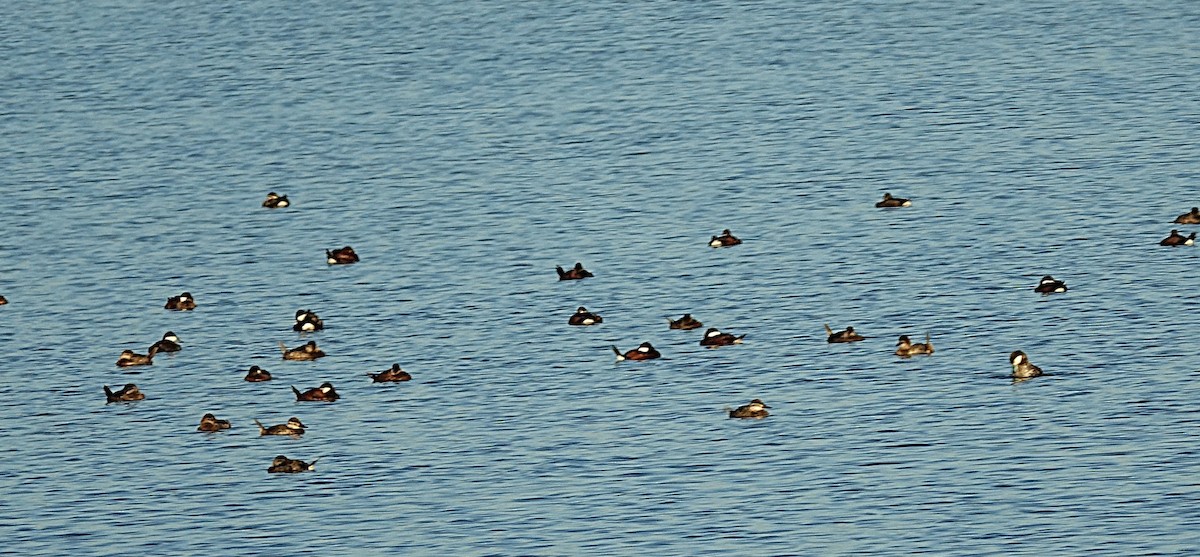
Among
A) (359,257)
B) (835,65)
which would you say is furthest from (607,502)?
(835,65)

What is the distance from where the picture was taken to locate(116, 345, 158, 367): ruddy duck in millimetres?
53500

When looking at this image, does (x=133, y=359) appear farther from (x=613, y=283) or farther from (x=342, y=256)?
(x=613, y=283)

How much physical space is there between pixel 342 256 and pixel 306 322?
28.1ft

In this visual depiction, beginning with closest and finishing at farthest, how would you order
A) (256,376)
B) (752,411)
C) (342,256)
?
(752,411)
(256,376)
(342,256)

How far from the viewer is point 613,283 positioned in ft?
200

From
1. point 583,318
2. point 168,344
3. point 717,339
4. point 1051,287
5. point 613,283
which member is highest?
point 613,283

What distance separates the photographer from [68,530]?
137 feet

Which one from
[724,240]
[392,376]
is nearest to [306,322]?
[392,376]

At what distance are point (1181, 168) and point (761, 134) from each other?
17.0 meters

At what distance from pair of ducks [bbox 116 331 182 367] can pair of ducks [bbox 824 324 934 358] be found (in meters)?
14.7

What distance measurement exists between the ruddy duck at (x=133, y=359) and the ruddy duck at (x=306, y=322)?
358 centimetres

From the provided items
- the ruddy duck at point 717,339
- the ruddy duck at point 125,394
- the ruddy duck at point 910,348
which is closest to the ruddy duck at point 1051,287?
the ruddy duck at point 910,348

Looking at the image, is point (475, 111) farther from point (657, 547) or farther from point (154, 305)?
point (657, 547)

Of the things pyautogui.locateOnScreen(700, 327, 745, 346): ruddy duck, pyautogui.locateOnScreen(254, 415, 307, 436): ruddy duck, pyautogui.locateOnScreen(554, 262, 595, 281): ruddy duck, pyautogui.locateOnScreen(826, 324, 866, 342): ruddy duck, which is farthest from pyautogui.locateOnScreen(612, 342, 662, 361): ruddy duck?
pyautogui.locateOnScreen(554, 262, 595, 281): ruddy duck
